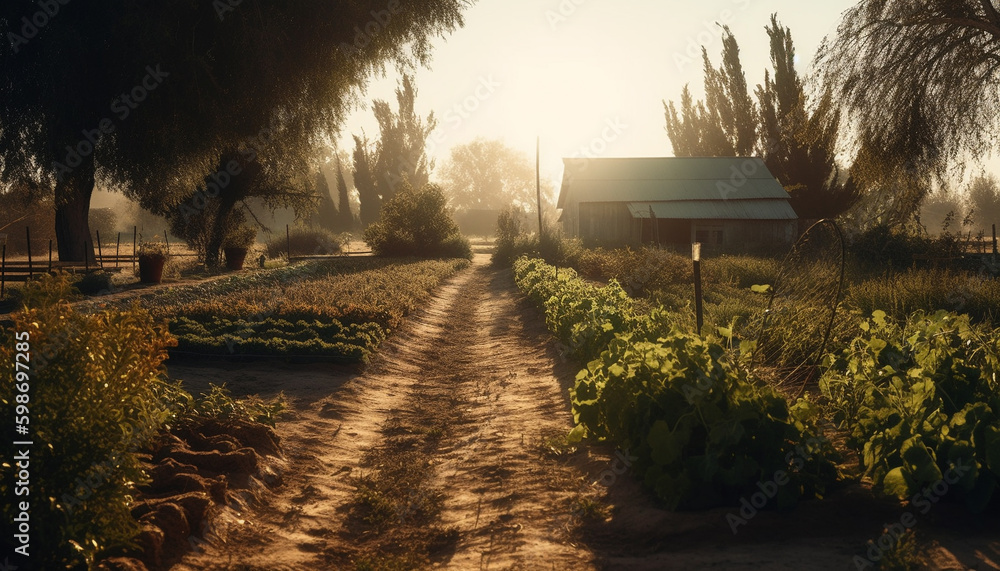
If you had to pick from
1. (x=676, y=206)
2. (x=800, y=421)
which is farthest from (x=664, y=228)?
(x=800, y=421)

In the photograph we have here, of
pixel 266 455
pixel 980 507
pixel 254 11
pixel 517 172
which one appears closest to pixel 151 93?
pixel 254 11

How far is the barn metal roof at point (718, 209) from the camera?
37219mm

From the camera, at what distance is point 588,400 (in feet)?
20.0

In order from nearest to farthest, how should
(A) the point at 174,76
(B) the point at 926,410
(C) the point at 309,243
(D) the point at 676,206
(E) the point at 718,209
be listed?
(B) the point at 926,410
(A) the point at 174,76
(E) the point at 718,209
(D) the point at 676,206
(C) the point at 309,243

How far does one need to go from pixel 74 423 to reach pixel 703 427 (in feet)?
12.8

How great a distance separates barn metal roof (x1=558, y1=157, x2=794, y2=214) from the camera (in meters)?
39.0

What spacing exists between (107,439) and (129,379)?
507mm

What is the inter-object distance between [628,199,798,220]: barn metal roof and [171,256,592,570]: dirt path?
26449 millimetres

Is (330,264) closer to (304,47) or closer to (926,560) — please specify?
(304,47)

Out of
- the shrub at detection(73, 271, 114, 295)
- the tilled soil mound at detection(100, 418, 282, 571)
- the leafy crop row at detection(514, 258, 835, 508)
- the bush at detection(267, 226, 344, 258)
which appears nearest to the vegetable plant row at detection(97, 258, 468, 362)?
the shrub at detection(73, 271, 114, 295)

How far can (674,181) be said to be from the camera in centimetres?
4072

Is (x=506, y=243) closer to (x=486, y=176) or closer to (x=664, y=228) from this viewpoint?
(x=664, y=228)

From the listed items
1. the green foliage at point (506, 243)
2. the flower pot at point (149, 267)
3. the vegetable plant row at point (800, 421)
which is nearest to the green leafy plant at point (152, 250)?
the flower pot at point (149, 267)

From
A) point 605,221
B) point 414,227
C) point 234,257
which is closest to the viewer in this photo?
point 234,257
